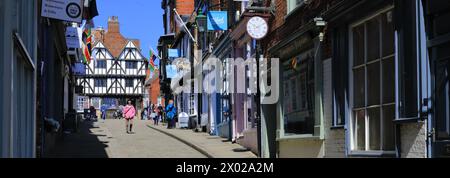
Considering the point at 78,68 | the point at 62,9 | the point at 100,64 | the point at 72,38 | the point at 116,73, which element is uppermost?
the point at 100,64

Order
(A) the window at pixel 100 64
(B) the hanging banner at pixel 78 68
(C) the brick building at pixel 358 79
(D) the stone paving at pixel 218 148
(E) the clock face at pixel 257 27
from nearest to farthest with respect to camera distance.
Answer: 1. (C) the brick building at pixel 358 79
2. (E) the clock face at pixel 257 27
3. (D) the stone paving at pixel 218 148
4. (B) the hanging banner at pixel 78 68
5. (A) the window at pixel 100 64

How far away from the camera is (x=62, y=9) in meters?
12.2

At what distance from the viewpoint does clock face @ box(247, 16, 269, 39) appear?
15.5m

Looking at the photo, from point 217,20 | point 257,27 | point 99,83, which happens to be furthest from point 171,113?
point 99,83

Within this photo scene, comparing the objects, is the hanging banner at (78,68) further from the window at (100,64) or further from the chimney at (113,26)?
the chimney at (113,26)

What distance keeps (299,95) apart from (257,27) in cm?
253

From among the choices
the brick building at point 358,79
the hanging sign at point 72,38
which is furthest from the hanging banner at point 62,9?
the hanging sign at point 72,38

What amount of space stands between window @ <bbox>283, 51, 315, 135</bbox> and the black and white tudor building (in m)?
60.2

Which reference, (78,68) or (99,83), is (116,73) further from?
(78,68)

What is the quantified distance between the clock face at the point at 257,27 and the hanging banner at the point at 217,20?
4930 millimetres

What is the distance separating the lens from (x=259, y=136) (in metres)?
15.8

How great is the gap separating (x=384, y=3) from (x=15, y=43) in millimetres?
4970

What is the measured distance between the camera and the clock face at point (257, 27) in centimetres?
1548
